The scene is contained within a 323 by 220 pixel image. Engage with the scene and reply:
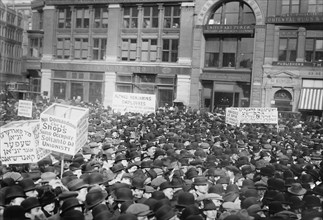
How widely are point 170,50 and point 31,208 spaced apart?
31401mm

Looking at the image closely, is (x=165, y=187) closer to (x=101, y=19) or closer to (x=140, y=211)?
(x=140, y=211)

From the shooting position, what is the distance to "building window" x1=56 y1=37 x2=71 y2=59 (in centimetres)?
4153

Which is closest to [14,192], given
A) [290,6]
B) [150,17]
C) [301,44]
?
[301,44]

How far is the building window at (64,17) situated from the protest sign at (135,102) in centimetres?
2219

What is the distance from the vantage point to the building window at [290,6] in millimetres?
33472

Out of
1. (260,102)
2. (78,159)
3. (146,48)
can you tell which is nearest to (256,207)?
(78,159)

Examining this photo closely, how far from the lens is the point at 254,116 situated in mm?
20125

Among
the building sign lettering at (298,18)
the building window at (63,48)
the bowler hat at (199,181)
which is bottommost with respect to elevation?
the bowler hat at (199,181)

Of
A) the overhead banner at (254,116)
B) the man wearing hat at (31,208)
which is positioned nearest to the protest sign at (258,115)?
the overhead banner at (254,116)

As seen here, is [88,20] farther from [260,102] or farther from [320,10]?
[320,10]

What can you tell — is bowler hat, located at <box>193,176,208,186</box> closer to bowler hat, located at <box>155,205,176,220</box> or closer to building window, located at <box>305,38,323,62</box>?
bowler hat, located at <box>155,205,176,220</box>

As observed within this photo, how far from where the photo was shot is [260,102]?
112 feet

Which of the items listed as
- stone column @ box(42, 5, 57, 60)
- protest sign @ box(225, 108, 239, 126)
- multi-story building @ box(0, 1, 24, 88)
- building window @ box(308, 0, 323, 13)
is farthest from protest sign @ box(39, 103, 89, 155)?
multi-story building @ box(0, 1, 24, 88)

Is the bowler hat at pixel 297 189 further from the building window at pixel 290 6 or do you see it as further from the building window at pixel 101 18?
the building window at pixel 101 18
